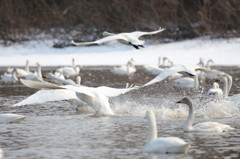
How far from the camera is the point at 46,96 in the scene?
11.1 metres

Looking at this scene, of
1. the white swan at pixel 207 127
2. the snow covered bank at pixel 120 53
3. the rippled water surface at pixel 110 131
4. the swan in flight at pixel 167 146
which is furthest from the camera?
the snow covered bank at pixel 120 53

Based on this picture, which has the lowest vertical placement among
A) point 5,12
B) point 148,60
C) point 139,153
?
point 139,153

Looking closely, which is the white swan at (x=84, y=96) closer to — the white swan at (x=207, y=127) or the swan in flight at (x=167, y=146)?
the white swan at (x=207, y=127)

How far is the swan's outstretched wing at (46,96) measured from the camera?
11.0 m

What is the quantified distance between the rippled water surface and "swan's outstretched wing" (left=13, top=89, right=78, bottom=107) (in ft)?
1.04

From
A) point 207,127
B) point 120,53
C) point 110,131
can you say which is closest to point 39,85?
point 110,131

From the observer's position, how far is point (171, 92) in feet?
50.0

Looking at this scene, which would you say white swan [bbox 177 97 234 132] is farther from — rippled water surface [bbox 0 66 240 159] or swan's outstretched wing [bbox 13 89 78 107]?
swan's outstretched wing [bbox 13 89 78 107]

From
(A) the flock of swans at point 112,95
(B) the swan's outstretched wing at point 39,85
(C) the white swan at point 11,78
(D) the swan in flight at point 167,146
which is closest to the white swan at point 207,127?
(A) the flock of swans at point 112,95

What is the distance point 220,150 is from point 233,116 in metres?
2.95

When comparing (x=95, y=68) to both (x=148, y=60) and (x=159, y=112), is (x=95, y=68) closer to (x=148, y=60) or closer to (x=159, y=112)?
(x=148, y=60)

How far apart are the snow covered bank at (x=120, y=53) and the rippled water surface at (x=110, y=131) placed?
430 inches

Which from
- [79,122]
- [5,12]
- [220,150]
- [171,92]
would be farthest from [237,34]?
[220,150]

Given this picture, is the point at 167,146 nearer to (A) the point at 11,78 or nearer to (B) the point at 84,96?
(B) the point at 84,96
